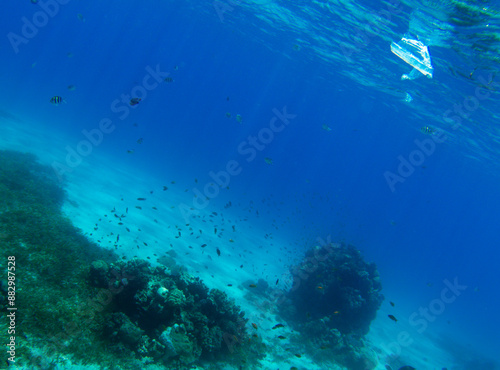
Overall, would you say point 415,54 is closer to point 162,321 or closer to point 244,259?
point 244,259

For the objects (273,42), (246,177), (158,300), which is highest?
(273,42)

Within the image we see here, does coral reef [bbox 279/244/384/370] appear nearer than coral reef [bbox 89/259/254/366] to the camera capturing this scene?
No

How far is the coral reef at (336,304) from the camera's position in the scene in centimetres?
1178

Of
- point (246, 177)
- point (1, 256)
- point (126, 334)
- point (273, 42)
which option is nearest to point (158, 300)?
point (126, 334)

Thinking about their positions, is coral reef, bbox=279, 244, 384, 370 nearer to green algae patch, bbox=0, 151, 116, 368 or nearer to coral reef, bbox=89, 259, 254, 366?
coral reef, bbox=89, 259, 254, 366

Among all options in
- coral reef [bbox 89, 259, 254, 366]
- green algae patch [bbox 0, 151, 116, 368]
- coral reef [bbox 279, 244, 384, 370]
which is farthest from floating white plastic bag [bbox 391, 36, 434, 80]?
green algae patch [bbox 0, 151, 116, 368]

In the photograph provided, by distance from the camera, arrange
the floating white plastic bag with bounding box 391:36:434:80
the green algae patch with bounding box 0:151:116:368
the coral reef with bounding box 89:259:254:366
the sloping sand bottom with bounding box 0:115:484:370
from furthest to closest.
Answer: the floating white plastic bag with bounding box 391:36:434:80 < the sloping sand bottom with bounding box 0:115:484:370 < the coral reef with bounding box 89:259:254:366 < the green algae patch with bounding box 0:151:116:368

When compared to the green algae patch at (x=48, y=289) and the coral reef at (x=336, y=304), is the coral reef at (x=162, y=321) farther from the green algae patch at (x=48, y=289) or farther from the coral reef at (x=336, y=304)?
the coral reef at (x=336, y=304)

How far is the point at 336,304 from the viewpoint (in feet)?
42.9

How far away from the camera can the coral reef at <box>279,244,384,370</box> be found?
1178 cm

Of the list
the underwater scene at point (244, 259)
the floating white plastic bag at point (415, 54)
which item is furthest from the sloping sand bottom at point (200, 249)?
the floating white plastic bag at point (415, 54)

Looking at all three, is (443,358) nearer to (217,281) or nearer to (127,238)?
(217,281)

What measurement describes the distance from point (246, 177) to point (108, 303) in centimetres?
8321

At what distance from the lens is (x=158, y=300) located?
6.79 m
